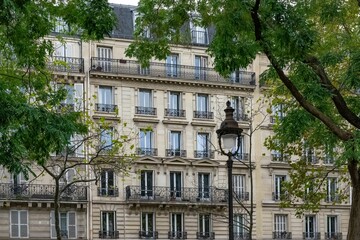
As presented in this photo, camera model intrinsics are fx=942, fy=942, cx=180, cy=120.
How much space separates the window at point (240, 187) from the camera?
54.8 m

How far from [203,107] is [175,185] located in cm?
491

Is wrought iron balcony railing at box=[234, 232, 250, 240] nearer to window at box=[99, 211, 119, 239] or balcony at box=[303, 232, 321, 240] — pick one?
balcony at box=[303, 232, 321, 240]

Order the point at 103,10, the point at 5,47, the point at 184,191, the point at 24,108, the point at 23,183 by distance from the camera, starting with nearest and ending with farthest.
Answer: the point at 24,108 → the point at 103,10 → the point at 5,47 → the point at 23,183 → the point at 184,191

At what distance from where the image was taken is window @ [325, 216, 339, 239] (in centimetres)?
5784

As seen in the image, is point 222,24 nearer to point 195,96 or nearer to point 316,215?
point 195,96

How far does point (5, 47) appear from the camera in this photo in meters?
22.5

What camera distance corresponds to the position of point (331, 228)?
2291 inches

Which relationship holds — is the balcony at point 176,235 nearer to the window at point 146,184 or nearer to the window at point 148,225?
the window at point 148,225

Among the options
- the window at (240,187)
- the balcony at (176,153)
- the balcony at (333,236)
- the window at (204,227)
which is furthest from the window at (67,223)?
the balcony at (333,236)

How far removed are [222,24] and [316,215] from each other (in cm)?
4076

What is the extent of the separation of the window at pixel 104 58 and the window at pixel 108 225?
7.99m

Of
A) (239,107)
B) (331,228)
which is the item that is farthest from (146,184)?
(331,228)

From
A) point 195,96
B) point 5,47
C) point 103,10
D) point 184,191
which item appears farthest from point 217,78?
point 103,10

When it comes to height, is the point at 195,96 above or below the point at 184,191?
above
